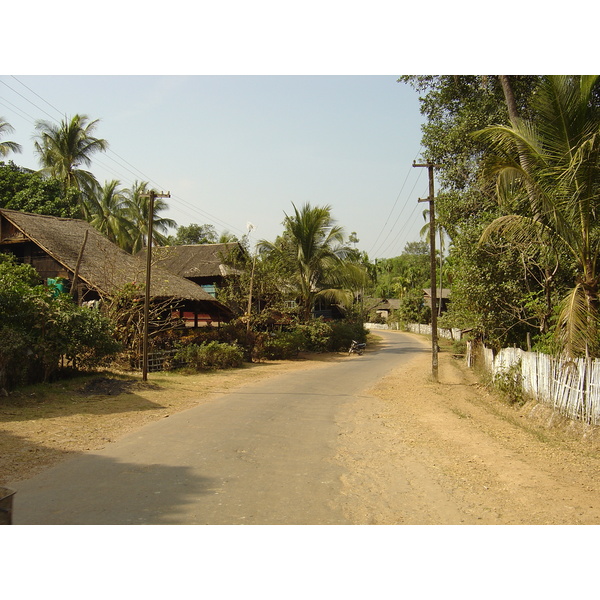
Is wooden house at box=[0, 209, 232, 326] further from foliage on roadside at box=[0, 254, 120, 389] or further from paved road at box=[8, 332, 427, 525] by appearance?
paved road at box=[8, 332, 427, 525]

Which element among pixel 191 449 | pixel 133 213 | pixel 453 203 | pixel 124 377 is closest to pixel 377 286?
pixel 133 213

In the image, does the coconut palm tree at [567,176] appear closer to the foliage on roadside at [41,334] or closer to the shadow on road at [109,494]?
the shadow on road at [109,494]

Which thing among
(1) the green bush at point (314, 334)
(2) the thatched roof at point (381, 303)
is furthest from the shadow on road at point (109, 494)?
(2) the thatched roof at point (381, 303)

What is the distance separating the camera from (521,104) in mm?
19000

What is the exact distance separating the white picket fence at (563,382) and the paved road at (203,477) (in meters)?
4.29

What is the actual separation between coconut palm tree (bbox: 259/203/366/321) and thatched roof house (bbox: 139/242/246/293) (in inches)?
123

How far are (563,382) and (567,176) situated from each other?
376 cm

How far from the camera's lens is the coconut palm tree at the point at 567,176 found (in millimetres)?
9164

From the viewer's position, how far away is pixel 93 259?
813 inches

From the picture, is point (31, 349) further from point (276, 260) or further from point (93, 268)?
point (276, 260)

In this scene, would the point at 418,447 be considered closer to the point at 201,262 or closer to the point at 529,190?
the point at 529,190

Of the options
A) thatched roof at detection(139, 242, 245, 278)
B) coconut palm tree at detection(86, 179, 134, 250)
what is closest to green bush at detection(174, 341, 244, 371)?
thatched roof at detection(139, 242, 245, 278)

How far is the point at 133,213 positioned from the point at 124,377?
3168 centimetres

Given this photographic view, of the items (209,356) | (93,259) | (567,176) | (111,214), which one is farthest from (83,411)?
(111,214)
